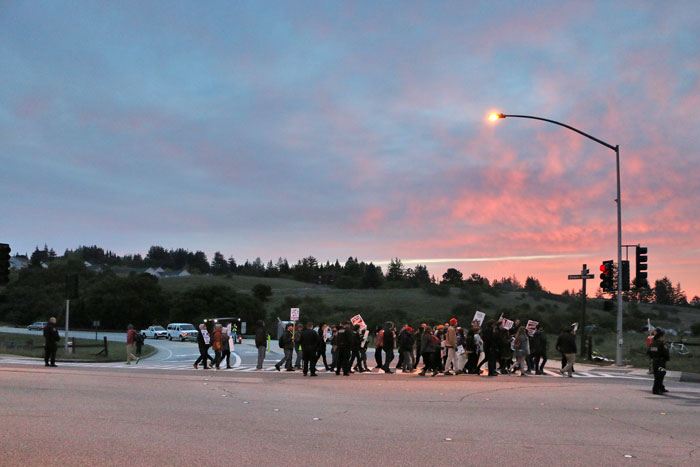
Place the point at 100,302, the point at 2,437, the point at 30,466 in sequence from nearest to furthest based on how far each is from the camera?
the point at 30,466 → the point at 2,437 → the point at 100,302

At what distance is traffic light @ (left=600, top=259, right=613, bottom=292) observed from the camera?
29.3 meters

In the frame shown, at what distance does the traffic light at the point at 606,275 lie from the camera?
96.1 ft

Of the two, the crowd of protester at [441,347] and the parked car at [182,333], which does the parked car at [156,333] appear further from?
the crowd of protester at [441,347]

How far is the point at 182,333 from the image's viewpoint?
67.8 metres

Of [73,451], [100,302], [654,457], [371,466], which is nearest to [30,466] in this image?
[73,451]

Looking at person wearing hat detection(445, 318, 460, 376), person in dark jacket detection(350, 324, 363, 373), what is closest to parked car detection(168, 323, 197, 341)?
person in dark jacket detection(350, 324, 363, 373)

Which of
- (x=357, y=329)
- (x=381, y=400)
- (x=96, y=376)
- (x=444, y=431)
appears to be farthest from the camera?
(x=357, y=329)

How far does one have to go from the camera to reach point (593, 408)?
13.9m

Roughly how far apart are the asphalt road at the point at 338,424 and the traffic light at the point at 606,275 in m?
11.6

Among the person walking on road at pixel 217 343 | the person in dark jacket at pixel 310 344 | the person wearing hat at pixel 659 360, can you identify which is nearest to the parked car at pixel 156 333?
the person walking on road at pixel 217 343

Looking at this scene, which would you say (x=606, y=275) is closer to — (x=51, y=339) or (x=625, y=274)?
(x=625, y=274)

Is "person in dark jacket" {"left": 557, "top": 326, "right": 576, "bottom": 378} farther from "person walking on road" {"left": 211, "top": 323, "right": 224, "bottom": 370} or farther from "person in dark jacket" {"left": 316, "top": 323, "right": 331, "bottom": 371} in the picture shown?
"person walking on road" {"left": 211, "top": 323, "right": 224, "bottom": 370}

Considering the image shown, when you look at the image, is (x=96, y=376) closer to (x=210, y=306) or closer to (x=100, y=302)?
(x=210, y=306)

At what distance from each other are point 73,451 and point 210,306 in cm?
8334
